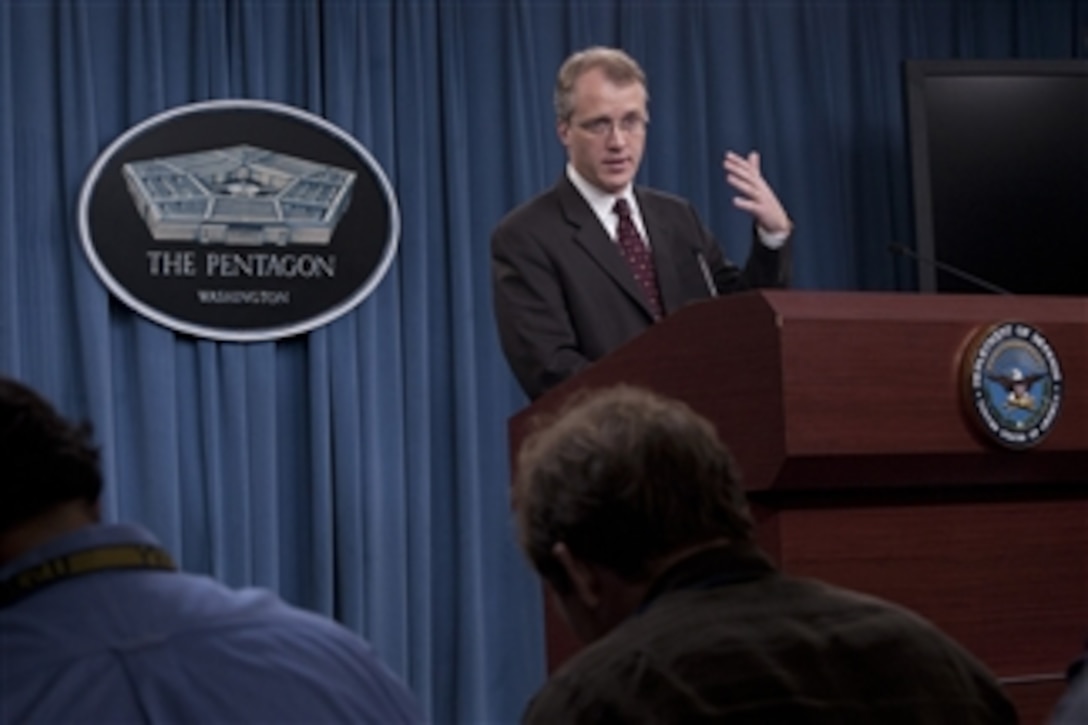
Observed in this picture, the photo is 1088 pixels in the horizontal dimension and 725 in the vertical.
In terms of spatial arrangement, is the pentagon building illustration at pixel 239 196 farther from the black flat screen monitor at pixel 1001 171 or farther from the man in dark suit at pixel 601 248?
the black flat screen monitor at pixel 1001 171

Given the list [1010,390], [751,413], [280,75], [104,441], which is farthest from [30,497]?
[280,75]

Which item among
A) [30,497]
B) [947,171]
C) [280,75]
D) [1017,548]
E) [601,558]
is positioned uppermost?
[280,75]

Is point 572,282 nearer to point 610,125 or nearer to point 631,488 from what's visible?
point 610,125

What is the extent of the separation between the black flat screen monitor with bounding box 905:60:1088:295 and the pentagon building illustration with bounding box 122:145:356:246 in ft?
5.94

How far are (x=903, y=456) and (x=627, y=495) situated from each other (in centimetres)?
109

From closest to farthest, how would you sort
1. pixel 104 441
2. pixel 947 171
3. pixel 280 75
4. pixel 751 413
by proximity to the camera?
pixel 751 413
pixel 104 441
pixel 280 75
pixel 947 171

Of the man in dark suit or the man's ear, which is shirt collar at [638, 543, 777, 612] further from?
the man in dark suit

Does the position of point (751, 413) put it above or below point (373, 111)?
below

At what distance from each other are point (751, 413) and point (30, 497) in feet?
4.77

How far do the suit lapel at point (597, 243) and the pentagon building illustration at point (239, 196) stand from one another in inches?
61.8

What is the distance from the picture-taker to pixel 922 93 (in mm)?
5535

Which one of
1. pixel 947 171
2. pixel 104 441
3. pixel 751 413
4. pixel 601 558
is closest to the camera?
pixel 601 558

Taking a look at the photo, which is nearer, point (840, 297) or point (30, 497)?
point (30, 497)

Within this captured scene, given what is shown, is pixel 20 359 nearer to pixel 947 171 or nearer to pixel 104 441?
pixel 104 441
